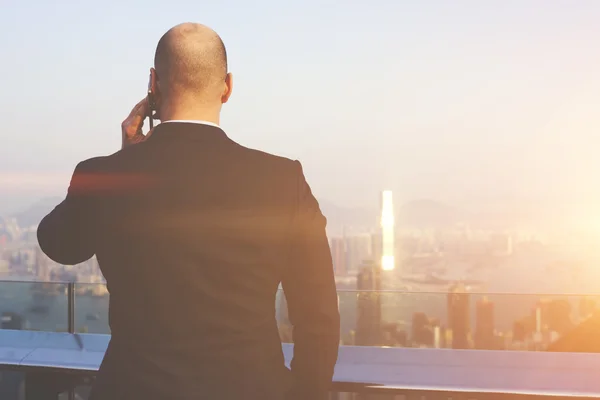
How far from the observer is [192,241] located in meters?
1.10

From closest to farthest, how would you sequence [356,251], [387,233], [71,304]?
[71,304] → [356,251] → [387,233]

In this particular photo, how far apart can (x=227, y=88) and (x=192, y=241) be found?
296 mm

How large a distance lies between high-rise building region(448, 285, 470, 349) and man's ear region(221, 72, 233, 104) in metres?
2.39

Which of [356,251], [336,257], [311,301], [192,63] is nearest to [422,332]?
[356,251]


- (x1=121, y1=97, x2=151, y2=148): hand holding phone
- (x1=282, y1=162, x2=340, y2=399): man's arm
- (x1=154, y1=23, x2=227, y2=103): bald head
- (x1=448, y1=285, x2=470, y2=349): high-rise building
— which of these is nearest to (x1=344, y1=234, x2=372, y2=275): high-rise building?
(x1=448, y1=285, x2=470, y2=349): high-rise building

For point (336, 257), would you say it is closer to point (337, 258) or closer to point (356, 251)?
point (337, 258)

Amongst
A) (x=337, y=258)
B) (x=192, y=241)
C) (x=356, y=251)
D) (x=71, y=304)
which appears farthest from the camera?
(x=356, y=251)

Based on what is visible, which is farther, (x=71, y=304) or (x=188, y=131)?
(x=71, y=304)

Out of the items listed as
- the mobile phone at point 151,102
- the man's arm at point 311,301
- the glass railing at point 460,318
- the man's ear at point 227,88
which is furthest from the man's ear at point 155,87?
the glass railing at point 460,318

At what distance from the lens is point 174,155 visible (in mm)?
1144

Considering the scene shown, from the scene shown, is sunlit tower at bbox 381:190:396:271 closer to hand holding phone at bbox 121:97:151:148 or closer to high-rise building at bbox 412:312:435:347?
high-rise building at bbox 412:312:435:347

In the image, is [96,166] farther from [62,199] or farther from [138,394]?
[138,394]

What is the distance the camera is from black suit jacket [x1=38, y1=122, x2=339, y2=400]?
3.63 ft

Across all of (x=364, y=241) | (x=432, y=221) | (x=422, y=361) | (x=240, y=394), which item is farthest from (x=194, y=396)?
(x=364, y=241)
